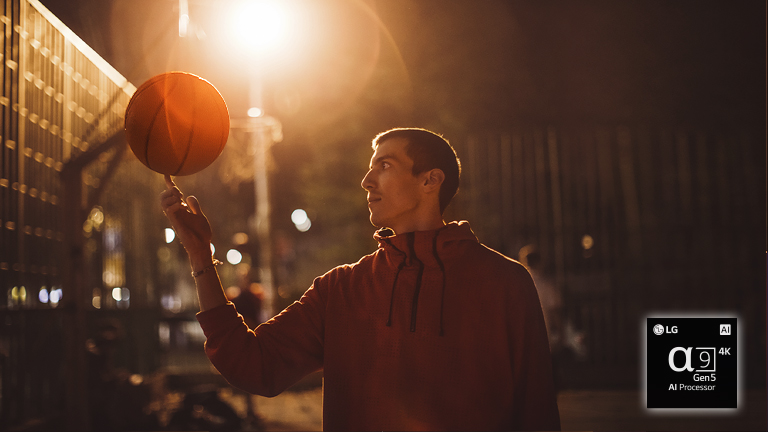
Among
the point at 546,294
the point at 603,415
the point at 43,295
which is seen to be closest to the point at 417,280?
the point at 43,295

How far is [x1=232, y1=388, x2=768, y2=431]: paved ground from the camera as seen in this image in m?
8.70

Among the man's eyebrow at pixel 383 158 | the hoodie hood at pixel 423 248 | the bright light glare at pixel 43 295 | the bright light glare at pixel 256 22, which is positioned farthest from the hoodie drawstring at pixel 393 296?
the bright light glare at pixel 43 295

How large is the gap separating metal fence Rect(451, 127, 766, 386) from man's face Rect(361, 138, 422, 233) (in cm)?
1063

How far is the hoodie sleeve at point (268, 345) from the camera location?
8.34 feet

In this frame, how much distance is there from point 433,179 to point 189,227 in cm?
97

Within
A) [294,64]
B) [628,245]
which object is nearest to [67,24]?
[294,64]

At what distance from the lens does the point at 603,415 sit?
9.48 m

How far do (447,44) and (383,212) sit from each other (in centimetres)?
1191

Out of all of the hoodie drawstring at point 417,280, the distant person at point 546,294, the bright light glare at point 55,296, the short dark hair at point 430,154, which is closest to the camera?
the hoodie drawstring at point 417,280

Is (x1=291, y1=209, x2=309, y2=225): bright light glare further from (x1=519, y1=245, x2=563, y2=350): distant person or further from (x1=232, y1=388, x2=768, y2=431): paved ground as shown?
(x1=519, y1=245, x2=563, y2=350): distant person

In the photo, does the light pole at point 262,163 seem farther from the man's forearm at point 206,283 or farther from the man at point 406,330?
the man's forearm at point 206,283

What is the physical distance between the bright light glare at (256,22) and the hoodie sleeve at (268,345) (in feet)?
17.1

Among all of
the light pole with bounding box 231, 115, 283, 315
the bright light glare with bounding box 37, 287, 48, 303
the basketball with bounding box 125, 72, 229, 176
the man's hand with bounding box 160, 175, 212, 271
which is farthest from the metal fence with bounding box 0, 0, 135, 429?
the man's hand with bounding box 160, 175, 212, 271

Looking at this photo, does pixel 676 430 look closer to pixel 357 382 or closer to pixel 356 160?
pixel 357 382
